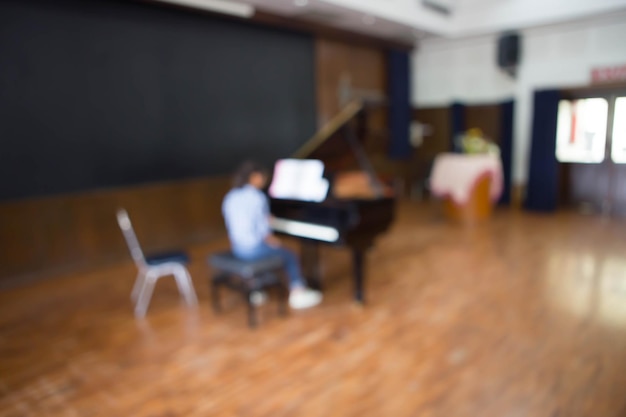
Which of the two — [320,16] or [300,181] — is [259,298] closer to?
[300,181]

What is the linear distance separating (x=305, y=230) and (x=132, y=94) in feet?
9.54

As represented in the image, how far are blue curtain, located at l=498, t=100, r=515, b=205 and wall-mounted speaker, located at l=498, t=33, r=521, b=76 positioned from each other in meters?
0.66

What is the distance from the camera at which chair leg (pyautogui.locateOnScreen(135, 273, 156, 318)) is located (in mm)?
3666

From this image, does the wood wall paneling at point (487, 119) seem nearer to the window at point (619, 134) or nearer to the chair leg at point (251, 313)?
the window at point (619, 134)

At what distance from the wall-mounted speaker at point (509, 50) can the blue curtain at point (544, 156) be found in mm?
700

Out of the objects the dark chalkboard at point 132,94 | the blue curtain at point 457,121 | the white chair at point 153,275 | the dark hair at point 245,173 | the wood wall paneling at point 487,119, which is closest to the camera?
the dark hair at point 245,173

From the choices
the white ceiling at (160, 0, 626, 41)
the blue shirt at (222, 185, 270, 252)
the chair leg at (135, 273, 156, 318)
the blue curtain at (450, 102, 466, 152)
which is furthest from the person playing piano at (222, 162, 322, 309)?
the blue curtain at (450, 102, 466, 152)

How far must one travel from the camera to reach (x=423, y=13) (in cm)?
662

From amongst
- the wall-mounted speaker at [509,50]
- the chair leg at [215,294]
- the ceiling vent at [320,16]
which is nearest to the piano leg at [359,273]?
the chair leg at [215,294]

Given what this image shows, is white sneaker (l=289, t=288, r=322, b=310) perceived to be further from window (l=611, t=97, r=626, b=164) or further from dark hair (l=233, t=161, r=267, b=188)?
window (l=611, t=97, r=626, b=164)

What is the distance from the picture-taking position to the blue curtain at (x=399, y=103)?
326 inches

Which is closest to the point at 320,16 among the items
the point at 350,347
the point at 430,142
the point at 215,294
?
the point at 430,142

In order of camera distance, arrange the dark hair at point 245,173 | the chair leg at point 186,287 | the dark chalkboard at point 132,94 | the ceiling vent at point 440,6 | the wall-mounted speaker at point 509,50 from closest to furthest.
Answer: the dark hair at point 245,173, the chair leg at point 186,287, the dark chalkboard at point 132,94, the ceiling vent at point 440,6, the wall-mounted speaker at point 509,50

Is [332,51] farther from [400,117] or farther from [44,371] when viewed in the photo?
[44,371]
